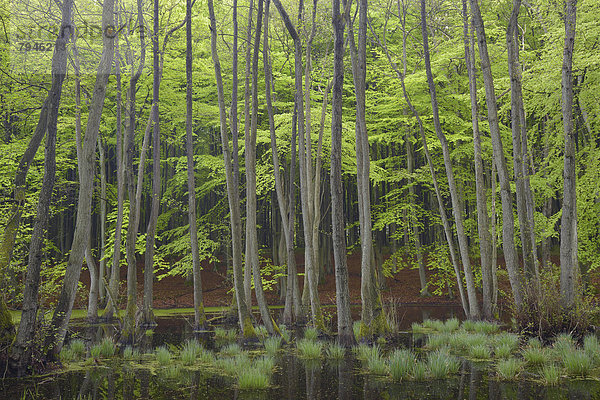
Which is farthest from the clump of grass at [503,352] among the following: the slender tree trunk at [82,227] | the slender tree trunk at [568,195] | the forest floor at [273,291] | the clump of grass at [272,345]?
the forest floor at [273,291]

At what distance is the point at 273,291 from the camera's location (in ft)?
76.1

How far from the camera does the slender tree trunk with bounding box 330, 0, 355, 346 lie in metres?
8.52

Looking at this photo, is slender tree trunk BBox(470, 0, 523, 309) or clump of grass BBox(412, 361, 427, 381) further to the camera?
slender tree trunk BBox(470, 0, 523, 309)

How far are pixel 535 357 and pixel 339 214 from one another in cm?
380

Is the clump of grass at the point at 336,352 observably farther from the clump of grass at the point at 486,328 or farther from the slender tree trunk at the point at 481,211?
the slender tree trunk at the point at 481,211

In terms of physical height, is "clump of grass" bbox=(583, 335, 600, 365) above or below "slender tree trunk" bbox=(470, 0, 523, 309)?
below

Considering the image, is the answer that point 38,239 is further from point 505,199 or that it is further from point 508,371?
point 505,199

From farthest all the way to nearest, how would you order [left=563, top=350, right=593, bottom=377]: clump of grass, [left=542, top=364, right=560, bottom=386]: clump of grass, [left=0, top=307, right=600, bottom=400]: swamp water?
[left=563, top=350, right=593, bottom=377]: clump of grass, [left=542, top=364, right=560, bottom=386]: clump of grass, [left=0, top=307, right=600, bottom=400]: swamp water

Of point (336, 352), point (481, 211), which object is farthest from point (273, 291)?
point (336, 352)

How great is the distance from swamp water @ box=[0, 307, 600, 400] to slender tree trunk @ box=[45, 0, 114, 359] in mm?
601

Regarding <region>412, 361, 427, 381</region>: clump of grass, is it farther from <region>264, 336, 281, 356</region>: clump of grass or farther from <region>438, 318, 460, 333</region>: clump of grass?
<region>438, 318, 460, 333</region>: clump of grass

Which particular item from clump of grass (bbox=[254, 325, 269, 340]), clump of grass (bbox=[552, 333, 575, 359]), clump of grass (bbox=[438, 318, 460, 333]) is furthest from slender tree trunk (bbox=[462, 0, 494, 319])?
clump of grass (bbox=[254, 325, 269, 340])

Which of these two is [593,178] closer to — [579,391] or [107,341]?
[579,391]

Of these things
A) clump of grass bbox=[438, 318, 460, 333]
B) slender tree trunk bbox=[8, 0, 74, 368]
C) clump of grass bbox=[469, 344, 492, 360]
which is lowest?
clump of grass bbox=[438, 318, 460, 333]
